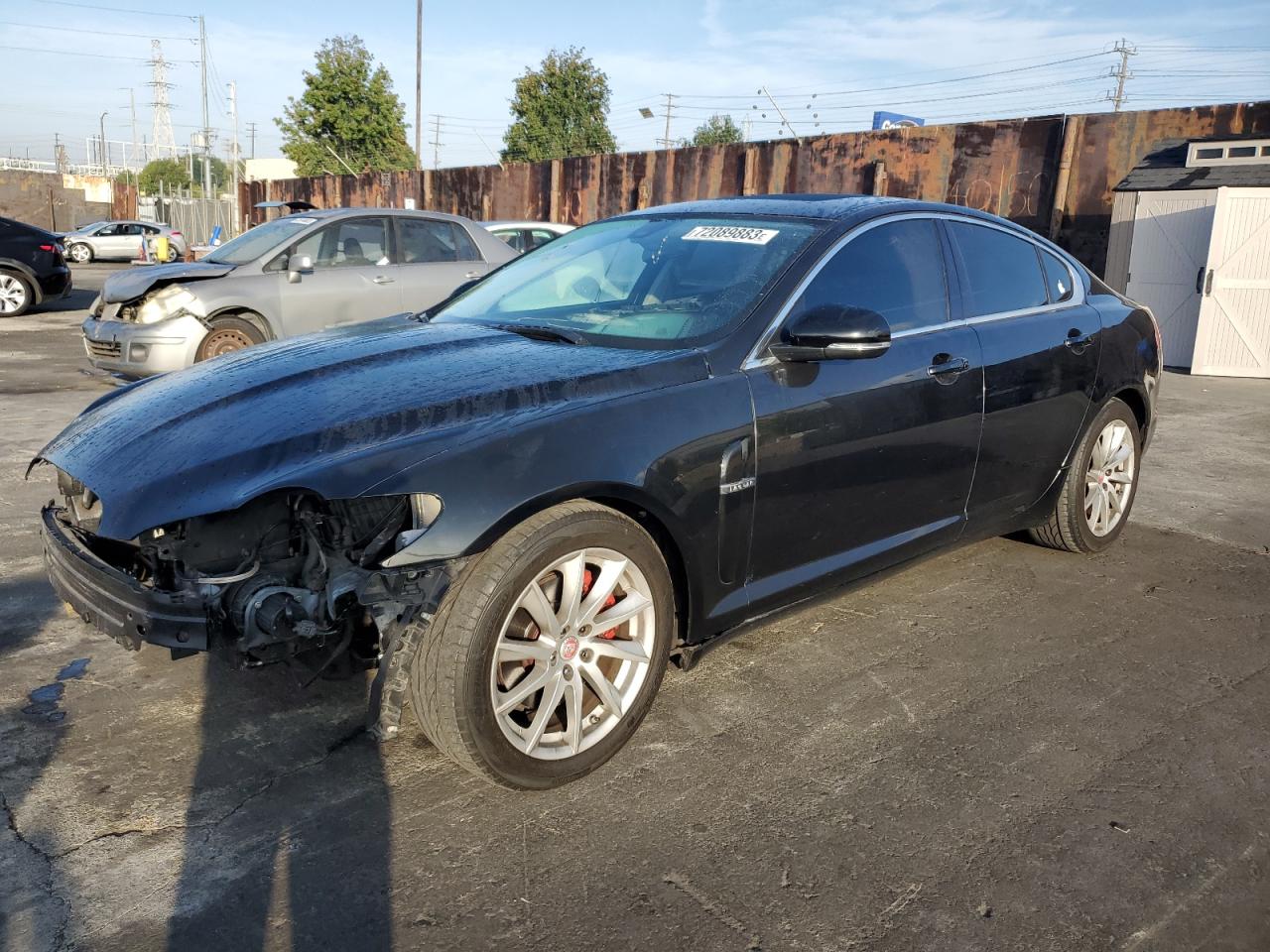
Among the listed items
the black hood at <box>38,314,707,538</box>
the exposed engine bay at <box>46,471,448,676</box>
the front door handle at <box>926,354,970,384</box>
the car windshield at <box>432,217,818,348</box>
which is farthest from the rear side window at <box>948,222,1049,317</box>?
the exposed engine bay at <box>46,471,448,676</box>

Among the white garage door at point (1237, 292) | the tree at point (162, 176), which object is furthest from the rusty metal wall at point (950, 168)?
the tree at point (162, 176)

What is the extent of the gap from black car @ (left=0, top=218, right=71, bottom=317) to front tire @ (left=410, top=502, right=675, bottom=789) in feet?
52.8

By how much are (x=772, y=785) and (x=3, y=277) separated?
16848 millimetres

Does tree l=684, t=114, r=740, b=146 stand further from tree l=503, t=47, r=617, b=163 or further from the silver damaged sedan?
the silver damaged sedan

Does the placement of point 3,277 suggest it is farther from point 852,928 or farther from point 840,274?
point 852,928

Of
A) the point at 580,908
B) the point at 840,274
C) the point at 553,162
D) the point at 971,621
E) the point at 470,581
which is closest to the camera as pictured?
the point at 580,908

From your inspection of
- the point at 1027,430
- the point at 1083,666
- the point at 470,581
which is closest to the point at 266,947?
the point at 470,581

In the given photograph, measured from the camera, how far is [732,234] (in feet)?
12.6

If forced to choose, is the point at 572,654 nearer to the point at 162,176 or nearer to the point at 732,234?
the point at 732,234

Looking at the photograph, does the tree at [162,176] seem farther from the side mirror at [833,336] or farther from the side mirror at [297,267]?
the side mirror at [833,336]

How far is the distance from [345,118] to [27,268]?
3277 centimetres

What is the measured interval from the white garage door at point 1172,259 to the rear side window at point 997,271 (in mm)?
10418

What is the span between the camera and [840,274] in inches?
143

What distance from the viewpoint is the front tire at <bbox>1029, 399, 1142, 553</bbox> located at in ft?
15.8
